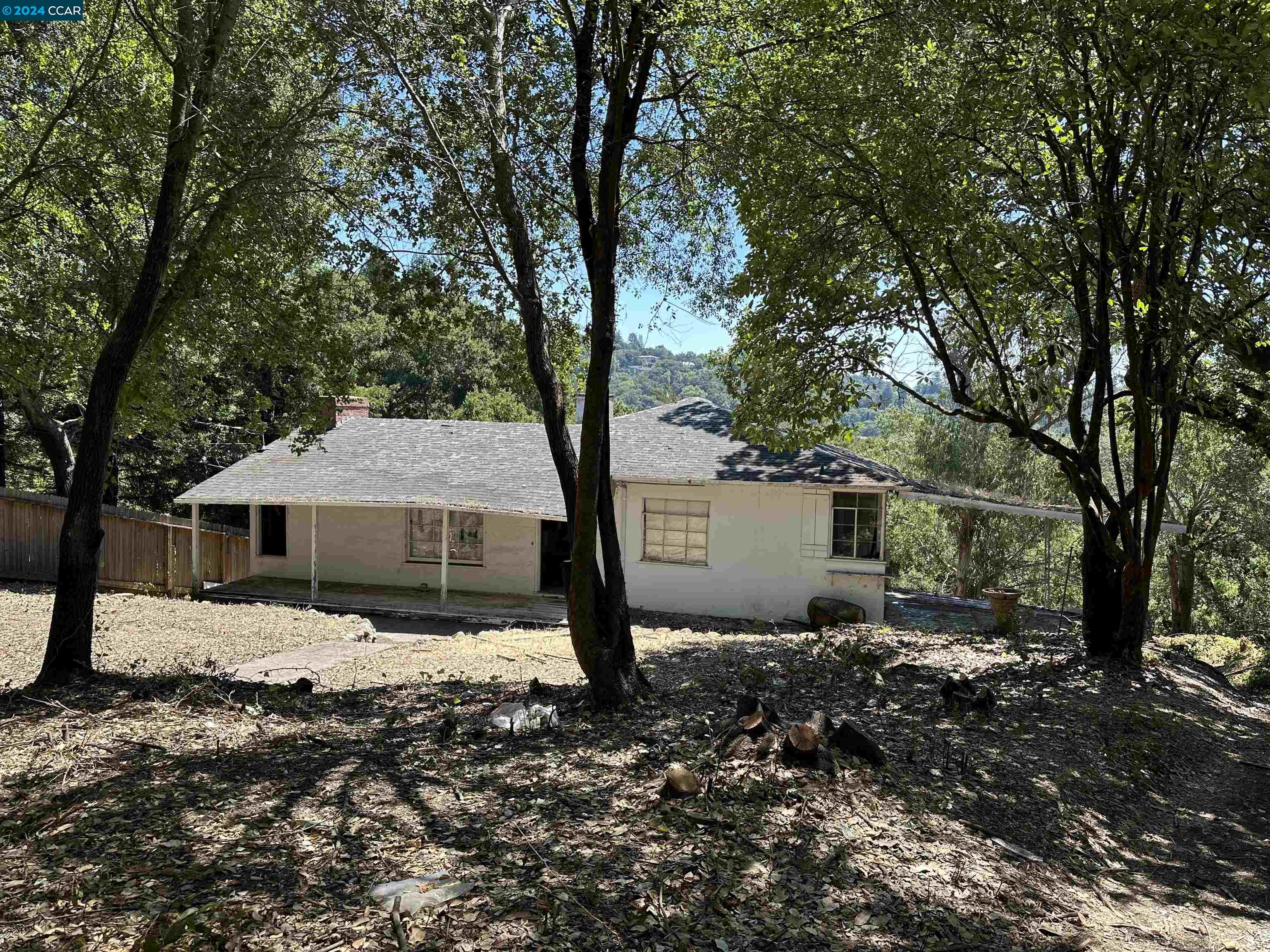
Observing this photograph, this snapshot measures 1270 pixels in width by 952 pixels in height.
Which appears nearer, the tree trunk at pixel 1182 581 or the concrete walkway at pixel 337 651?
the concrete walkway at pixel 337 651

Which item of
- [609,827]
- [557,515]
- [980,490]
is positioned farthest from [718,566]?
[609,827]

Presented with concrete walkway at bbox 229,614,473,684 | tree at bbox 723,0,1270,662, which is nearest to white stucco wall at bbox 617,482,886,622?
concrete walkway at bbox 229,614,473,684

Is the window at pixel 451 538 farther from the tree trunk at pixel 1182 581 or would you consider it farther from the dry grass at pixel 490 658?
the tree trunk at pixel 1182 581

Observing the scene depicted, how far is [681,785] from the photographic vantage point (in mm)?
5172

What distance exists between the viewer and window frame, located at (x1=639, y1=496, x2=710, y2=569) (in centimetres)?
1783

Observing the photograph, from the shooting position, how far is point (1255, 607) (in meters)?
29.6

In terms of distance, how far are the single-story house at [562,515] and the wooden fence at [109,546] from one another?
129 centimetres

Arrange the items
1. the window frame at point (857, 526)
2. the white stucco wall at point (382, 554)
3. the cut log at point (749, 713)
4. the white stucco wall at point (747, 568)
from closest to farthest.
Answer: the cut log at point (749, 713) → the window frame at point (857, 526) → the white stucco wall at point (747, 568) → the white stucco wall at point (382, 554)

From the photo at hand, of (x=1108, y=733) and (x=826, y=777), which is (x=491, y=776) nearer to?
(x=826, y=777)

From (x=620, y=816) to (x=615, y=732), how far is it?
1.72 m

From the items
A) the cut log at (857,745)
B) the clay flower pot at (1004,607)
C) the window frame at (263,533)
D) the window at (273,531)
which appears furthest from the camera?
the window at (273,531)

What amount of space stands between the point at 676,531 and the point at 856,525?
3461 millimetres

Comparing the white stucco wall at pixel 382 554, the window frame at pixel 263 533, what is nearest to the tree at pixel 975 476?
the white stucco wall at pixel 382 554

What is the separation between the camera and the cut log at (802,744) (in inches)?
222
